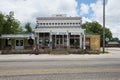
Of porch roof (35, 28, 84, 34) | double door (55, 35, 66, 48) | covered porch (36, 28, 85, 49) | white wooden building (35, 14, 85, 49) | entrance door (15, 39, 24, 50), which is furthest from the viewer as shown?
entrance door (15, 39, 24, 50)

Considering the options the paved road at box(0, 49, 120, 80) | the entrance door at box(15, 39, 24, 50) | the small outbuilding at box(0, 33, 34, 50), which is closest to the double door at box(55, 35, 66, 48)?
the small outbuilding at box(0, 33, 34, 50)

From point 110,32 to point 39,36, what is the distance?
7410 cm

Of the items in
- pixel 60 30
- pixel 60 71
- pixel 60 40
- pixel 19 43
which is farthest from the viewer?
pixel 19 43

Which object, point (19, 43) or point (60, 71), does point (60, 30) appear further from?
point (60, 71)

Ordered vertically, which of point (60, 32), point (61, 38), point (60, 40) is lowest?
point (60, 40)

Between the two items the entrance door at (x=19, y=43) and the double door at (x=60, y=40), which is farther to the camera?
the entrance door at (x=19, y=43)

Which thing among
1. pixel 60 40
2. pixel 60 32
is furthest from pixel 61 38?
Answer: pixel 60 32

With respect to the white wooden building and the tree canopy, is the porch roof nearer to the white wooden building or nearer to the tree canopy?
the white wooden building

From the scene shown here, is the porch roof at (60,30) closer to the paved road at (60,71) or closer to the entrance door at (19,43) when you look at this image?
the entrance door at (19,43)

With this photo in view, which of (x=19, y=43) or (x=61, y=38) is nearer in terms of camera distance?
(x=61, y=38)

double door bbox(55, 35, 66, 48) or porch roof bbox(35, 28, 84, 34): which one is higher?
porch roof bbox(35, 28, 84, 34)

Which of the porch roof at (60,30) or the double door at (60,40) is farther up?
the porch roof at (60,30)

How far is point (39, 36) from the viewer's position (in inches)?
2019

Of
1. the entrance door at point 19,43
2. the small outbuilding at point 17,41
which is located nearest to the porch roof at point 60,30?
the small outbuilding at point 17,41
